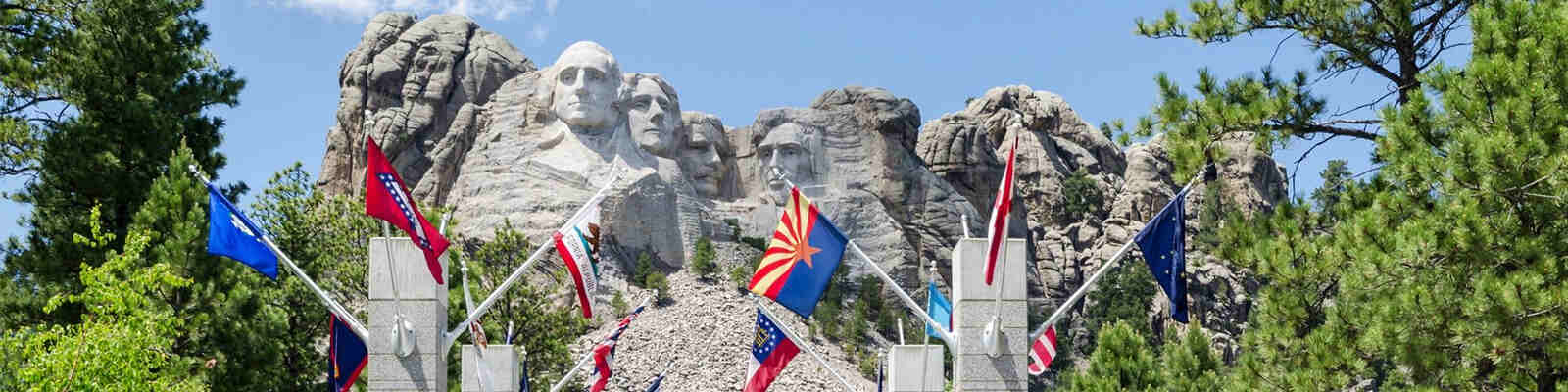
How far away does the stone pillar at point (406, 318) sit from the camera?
60.8 feet

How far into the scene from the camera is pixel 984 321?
18.4 metres

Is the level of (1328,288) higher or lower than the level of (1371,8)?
lower

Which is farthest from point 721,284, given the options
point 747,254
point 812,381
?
point 812,381

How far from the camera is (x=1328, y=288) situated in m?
16.3

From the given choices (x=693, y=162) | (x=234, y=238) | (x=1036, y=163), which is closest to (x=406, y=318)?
(x=234, y=238)

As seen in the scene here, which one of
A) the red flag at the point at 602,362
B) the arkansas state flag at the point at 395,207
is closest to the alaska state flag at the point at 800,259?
the arkansas state flag at the point at 395,207

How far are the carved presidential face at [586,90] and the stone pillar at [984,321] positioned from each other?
133ft

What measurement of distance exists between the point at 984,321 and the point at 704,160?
45869 millimetres

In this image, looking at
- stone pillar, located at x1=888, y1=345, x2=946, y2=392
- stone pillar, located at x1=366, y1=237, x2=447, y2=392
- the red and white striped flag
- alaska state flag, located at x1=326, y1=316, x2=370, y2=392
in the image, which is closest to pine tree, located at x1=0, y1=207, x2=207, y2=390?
alaska state flag, located at x1=326, y1=316, x2=370, y2=392

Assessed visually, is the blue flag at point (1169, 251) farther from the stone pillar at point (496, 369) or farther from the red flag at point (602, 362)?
the red flag at point (602, 362)

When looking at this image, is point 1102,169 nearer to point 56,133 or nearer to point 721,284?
point 721,284

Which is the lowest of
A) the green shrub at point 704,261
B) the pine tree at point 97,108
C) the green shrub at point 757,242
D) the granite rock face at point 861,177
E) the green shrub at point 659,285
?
the pine tree at point 97,108

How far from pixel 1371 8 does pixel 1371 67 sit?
0.63 m

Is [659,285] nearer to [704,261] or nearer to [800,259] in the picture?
[704,261]
